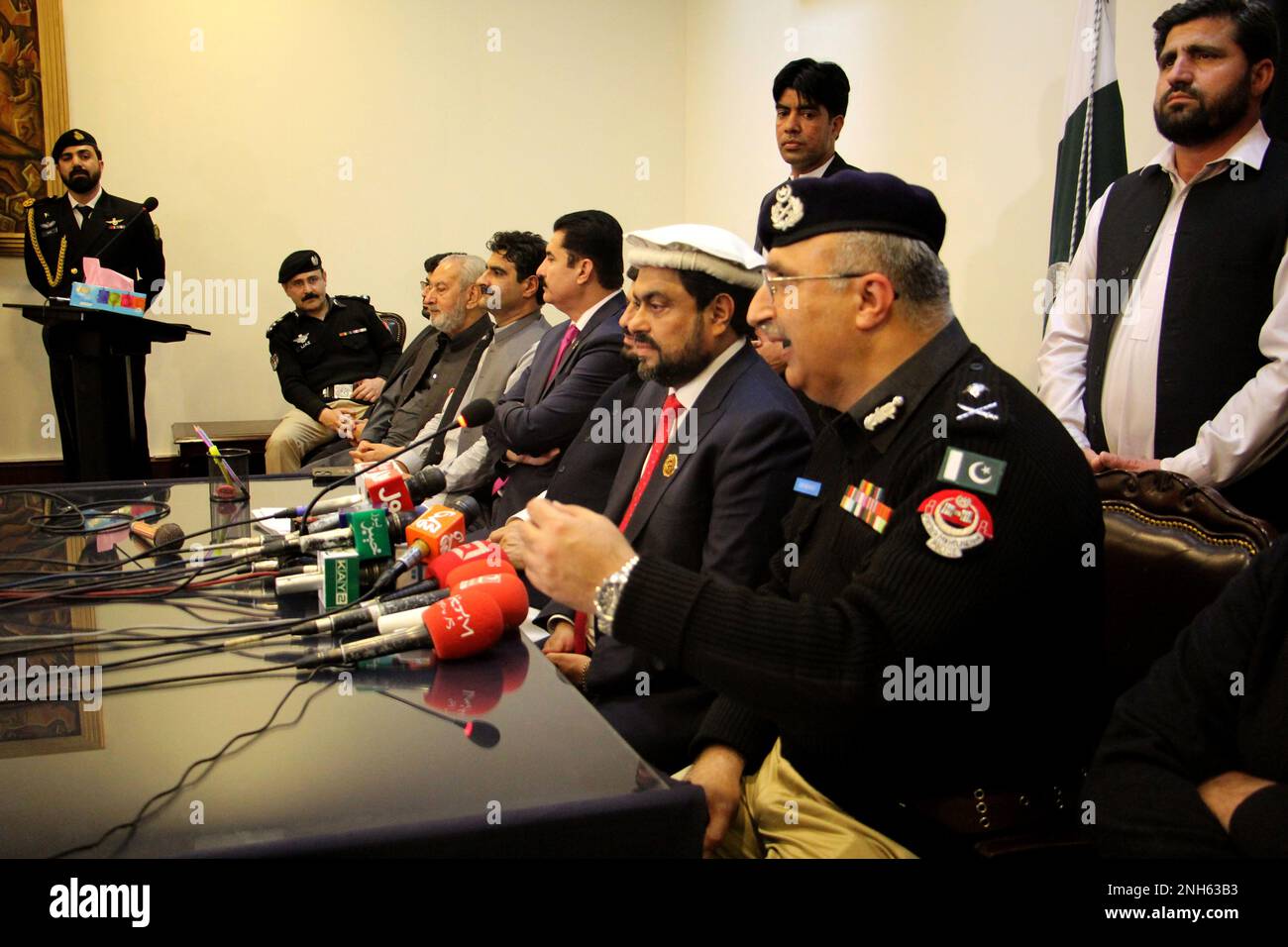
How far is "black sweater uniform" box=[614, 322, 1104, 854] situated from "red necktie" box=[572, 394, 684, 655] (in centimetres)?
73

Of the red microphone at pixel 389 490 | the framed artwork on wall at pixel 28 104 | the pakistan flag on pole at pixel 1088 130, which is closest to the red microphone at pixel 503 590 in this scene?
the red microphone at pixel 389 490

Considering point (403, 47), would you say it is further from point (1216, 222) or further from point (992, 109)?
point (1216, 222)

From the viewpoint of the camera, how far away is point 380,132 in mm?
6613

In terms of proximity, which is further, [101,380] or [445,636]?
[101,380]

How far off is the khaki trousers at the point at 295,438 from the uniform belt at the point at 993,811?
16.2 feet

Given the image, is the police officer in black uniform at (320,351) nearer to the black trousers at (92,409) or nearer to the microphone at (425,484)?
the black trousers at (92,409)

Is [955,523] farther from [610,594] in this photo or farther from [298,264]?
[298,264]

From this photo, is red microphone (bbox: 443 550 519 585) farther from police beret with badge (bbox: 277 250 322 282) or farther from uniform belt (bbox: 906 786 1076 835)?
police beret with badge (bbox: 277 250 322 282)

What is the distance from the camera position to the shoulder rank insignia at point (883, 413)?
1.38m

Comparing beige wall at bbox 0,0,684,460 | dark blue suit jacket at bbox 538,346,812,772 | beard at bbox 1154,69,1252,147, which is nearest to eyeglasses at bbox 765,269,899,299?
dark blue suit jacket at bbox 538,346,812,772

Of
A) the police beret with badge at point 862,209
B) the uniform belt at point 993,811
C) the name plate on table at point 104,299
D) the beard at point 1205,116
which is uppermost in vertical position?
the beard at point 1205,116

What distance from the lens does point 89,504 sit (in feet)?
8.65

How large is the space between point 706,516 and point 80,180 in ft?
16.7

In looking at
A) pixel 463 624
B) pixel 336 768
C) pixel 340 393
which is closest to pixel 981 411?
pixel 463 624
